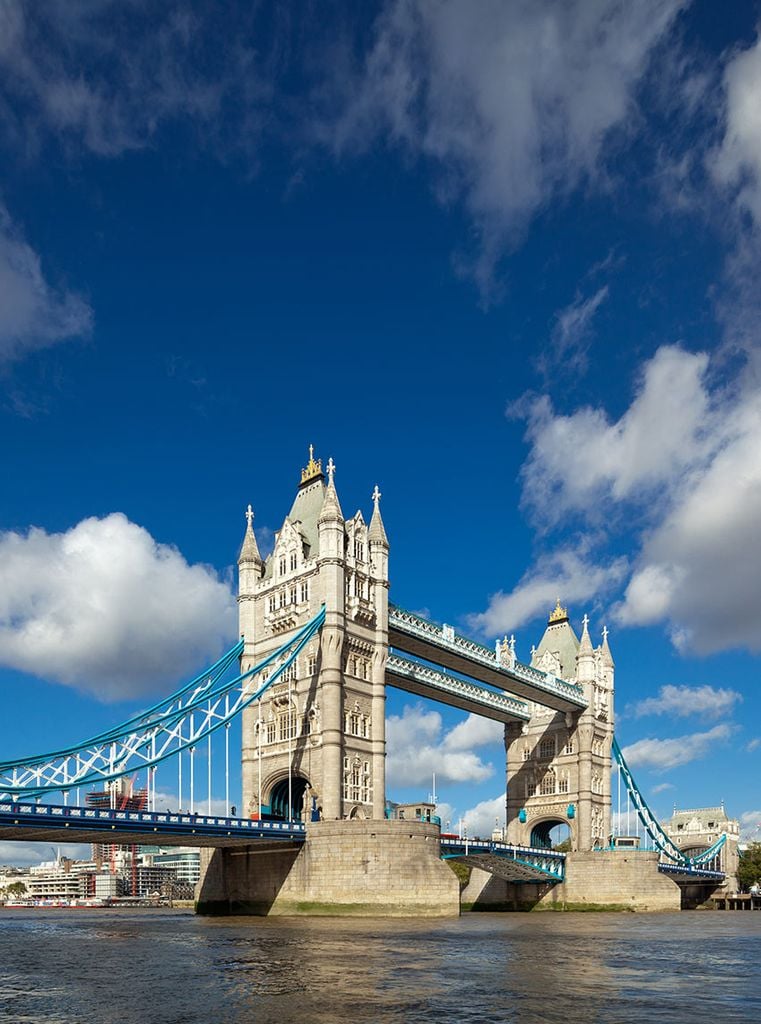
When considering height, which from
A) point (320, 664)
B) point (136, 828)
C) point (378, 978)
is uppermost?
point (320, 664)

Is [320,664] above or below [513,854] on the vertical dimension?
above

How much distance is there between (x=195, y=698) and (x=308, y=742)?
334 inches

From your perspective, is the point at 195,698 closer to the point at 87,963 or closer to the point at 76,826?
the point at 76,826

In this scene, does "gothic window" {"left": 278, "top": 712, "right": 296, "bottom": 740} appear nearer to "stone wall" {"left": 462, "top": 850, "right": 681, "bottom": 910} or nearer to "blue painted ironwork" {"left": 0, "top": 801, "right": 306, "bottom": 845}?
"blue painted ironwork" {"left": 0, "top": 801, "right": 306, "bottom": 845}

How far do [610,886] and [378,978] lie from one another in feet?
216

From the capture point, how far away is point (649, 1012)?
2303 centimetres

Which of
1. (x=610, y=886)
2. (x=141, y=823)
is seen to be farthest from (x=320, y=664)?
(x=610, y=886)

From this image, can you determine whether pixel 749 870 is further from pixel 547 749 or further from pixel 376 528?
pixel 376 528

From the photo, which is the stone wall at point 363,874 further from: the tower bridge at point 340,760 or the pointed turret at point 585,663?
the pointed turret at point 585,663

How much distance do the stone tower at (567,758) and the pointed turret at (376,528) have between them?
28.1m

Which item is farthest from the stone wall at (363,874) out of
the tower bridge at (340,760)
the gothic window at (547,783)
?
the gothic window at (547,783)

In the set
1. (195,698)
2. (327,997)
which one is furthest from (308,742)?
(327,997)

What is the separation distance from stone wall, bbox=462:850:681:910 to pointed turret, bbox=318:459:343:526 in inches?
1593

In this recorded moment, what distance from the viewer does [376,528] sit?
76.9 metres
